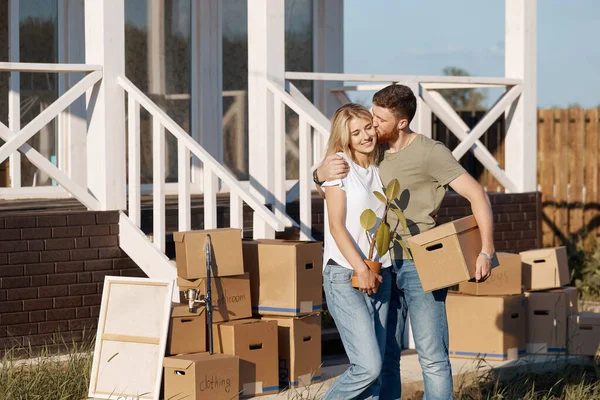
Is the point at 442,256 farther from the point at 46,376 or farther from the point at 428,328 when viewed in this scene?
the point at 46,376

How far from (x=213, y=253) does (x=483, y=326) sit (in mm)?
2478

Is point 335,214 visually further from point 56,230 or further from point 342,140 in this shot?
point 56,230

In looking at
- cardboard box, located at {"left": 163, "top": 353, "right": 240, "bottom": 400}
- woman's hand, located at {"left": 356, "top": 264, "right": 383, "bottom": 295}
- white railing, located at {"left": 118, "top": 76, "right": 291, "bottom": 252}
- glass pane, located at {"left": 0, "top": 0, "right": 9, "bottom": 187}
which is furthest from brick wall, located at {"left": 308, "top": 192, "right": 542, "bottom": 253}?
woman's hand, located at {"left": 356, "top": 264, "right": 383, "bottom": 295}

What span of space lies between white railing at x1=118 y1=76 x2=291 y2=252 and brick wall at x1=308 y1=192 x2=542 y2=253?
2.74 m

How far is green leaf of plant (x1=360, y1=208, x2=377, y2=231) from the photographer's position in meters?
5.15

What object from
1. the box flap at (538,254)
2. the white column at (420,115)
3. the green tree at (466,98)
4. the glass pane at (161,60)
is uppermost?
the green tree at (466,98)

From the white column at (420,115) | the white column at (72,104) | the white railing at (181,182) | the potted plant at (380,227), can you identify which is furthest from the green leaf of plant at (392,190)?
the white column at (72,104)

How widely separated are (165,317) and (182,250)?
45 cm

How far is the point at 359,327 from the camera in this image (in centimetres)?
514

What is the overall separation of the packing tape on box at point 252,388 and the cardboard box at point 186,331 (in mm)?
349

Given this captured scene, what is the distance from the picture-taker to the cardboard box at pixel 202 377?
20.7ft

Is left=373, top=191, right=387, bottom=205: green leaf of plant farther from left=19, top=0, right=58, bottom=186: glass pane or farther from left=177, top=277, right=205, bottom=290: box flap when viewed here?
left=19, top=0, right=58, bottom=186: glass pane

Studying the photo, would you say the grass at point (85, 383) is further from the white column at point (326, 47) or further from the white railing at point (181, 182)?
the white column at point (326, 47)

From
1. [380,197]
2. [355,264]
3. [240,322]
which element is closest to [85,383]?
[240,322]
